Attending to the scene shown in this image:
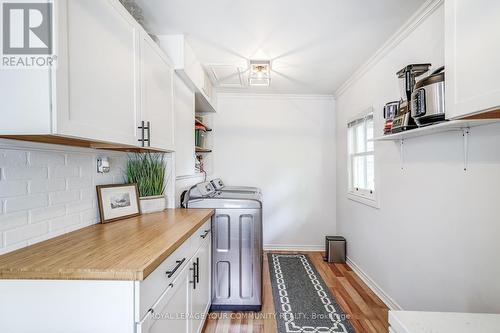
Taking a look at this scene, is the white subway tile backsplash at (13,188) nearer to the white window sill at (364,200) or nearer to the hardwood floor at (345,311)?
the hardwood floor at (345,311)

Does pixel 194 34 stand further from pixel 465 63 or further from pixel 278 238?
pixel 278 238

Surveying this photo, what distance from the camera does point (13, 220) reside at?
104cm

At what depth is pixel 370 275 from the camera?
2.54 metres

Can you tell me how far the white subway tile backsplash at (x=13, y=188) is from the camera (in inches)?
39.9

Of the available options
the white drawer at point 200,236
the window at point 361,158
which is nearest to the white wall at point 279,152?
the window at point 361,158

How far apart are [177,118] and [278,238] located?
2400 mm

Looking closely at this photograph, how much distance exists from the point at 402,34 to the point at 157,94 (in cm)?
200

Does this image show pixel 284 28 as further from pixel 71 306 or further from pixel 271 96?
pixel 71 306

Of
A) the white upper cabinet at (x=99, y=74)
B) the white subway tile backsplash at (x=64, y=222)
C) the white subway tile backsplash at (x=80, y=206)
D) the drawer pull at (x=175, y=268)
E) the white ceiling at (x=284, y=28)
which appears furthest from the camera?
the white ceiling at (x=284, y=28)

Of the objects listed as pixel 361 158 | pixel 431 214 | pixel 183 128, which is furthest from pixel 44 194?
pixel 361 158

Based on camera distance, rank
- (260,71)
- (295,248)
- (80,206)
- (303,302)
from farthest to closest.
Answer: (295,248), (260,71), (303,302), (80,206)

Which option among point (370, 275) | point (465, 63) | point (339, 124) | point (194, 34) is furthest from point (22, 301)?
point (339, 124)

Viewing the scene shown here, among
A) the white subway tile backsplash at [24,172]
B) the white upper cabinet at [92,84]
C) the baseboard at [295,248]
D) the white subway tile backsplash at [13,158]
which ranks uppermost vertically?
the white upper cabinet at [92,84]

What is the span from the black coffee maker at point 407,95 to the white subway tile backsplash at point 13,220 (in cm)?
219
